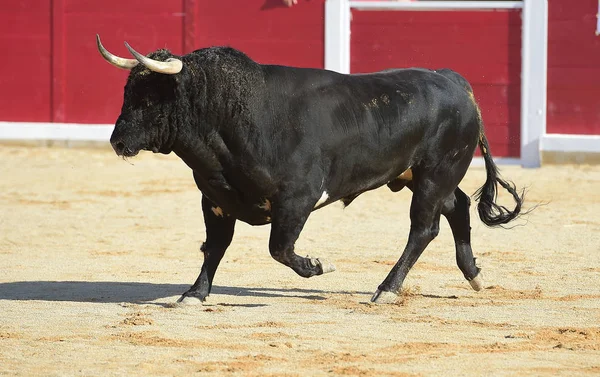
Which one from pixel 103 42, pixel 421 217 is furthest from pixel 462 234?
pixel 103 42

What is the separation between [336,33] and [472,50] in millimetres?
1314

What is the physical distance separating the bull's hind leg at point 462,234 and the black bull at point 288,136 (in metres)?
0.25

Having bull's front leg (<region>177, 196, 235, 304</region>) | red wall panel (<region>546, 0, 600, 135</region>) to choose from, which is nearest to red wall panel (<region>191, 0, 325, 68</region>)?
red wall panel (<region>546, 0, 600, 135</region>)

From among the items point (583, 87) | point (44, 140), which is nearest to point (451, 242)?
point (583, 87)

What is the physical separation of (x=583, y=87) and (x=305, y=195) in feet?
22.4

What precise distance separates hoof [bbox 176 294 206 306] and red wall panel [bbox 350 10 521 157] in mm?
6528

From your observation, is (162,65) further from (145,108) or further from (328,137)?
(328,137)

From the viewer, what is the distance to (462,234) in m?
5.78

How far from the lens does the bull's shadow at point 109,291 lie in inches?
217

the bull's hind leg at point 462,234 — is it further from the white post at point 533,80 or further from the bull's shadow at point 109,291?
the white post at point 533,80

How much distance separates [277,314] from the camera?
505 centimetres

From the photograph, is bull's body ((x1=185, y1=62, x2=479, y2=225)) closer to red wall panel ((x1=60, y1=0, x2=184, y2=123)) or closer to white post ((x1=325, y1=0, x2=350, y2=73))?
white post ((x1=325, y1=0, x2=350, y2=73))

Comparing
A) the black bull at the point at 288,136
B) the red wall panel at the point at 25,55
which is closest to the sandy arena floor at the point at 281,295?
the black bull at the point at 288,136

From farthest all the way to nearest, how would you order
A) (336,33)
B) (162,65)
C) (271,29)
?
(271,29) < (336,33) < (162,65)
